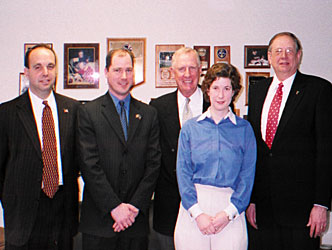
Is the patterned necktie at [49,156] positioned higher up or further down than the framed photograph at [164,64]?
further down

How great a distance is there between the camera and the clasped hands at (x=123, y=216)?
2027mm

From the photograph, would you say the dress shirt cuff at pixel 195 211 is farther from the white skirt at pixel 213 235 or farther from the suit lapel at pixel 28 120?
the suit lapel at pixel 28 120

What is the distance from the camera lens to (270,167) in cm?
212

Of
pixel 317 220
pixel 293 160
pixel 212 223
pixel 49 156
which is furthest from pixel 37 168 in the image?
pixel 317 220

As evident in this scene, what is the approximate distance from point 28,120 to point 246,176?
148 cm

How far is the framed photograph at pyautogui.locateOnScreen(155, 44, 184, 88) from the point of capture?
148 inches

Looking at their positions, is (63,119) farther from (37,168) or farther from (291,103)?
(291,103)

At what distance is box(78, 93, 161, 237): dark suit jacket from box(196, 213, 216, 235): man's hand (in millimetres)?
446

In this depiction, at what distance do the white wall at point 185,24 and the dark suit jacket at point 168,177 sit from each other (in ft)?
5.01

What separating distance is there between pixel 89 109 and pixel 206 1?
2332mm

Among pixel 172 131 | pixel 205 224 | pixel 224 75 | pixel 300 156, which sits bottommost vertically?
pixel 205 224

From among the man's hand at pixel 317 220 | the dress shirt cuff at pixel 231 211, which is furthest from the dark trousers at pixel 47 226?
the man's hand at pixel 317 220

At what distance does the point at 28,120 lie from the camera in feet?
6.95

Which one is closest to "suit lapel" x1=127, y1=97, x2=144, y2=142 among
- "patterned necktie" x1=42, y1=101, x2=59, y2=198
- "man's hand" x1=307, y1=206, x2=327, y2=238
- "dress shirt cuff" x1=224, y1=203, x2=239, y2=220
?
"patterned necktie" x1=42, y1=101, x2=59, y2=198
